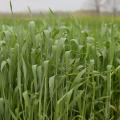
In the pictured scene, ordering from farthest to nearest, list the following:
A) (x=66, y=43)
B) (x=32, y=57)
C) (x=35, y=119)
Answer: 1. (x=66, y=43)
2. (x=32, y=57)
3. (x=35, y=119)

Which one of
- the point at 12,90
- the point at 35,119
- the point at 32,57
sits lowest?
the point at 35,119

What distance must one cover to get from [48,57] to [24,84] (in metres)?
0.21

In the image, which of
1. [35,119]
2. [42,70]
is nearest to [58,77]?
[42,70]

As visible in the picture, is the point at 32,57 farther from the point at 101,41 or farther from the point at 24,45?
the point at 101,41

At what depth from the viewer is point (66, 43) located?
2555 mm

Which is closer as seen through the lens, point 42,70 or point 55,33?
point 42,70

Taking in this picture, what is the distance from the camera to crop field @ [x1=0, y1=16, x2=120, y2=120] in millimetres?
2193

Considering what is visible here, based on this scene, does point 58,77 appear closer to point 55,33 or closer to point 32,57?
point 32,57

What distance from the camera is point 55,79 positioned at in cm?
223

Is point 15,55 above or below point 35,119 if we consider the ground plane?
above

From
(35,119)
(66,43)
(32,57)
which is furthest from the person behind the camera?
(66,43)

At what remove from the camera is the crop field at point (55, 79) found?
2.19 metres

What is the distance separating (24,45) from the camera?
2.38 m

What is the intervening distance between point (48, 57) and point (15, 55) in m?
0.19
